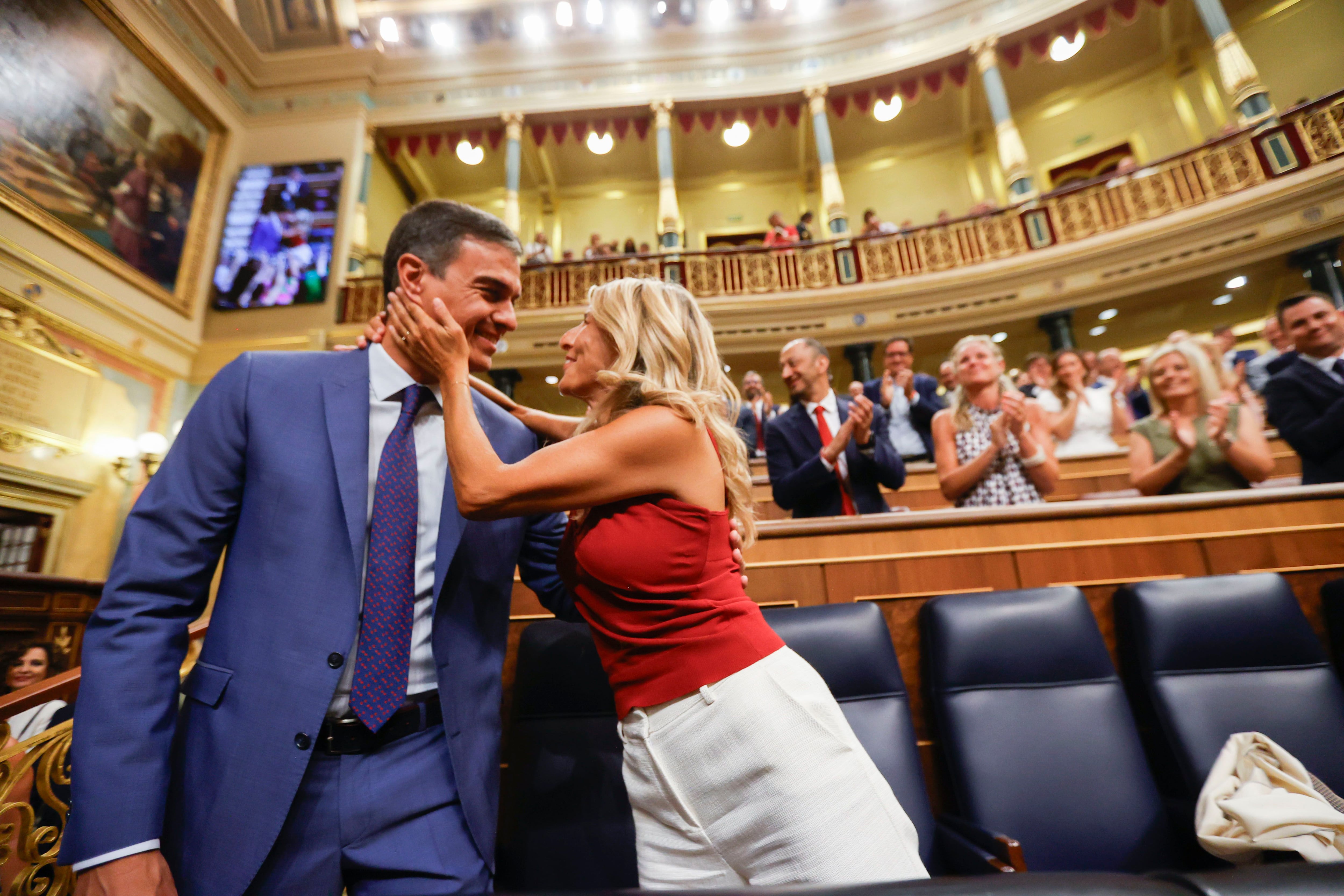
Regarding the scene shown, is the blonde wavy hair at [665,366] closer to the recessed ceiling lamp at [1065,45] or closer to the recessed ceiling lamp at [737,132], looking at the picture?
the recessed ceiling lamp at [737,132]

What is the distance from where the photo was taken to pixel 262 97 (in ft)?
27.4

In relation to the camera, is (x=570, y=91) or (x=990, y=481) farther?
(x=570, y=91)

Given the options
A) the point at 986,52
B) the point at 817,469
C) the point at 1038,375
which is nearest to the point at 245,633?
the point at 817,469

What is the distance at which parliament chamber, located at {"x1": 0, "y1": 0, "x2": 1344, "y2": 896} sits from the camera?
821mm

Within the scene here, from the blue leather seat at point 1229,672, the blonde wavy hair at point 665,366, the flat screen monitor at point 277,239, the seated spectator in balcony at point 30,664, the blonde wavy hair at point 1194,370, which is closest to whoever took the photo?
the blonde wavy hair at point 665,366

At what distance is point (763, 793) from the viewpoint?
2.53 ft

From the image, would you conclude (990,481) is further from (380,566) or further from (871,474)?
(380,566)

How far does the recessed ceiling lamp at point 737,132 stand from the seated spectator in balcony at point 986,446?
24.9 ft

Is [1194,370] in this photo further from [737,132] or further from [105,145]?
[105,145]

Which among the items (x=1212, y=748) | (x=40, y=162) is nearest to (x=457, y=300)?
(x=1212, y=748)

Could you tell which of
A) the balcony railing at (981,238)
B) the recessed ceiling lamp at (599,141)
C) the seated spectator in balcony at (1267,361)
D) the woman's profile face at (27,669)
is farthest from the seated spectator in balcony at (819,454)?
the recessed ceiling lamp at (599,141)

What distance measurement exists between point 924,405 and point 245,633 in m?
4.14

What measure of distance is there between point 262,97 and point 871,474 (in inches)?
401

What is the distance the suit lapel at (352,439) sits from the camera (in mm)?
884
